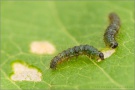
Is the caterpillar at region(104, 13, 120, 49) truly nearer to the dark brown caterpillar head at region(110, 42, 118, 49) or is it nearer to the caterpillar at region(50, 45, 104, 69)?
the dark brown caterpillar head at region(110, 42, 118, 49)

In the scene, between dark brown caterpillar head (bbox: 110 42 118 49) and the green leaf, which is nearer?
the green leaf

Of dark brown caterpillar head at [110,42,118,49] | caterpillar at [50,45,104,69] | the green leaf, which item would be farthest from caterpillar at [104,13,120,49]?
caterpillar at [50,45,104,69]

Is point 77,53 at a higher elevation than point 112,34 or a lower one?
lower

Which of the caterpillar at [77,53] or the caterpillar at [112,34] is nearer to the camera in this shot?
the caterpillar at [77,53]

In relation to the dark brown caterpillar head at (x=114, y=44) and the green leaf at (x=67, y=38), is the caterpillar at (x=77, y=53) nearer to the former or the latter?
the green leaf at (x=67, y=38)

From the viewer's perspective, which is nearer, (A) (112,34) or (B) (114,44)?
(B) (114,44)

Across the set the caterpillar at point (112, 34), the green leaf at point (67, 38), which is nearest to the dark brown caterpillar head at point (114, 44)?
the caterpillar at point (112, 34)

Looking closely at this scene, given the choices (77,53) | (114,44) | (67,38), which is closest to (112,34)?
(114,44)

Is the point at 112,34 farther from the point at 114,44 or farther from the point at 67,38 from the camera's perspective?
the point at 67,38
